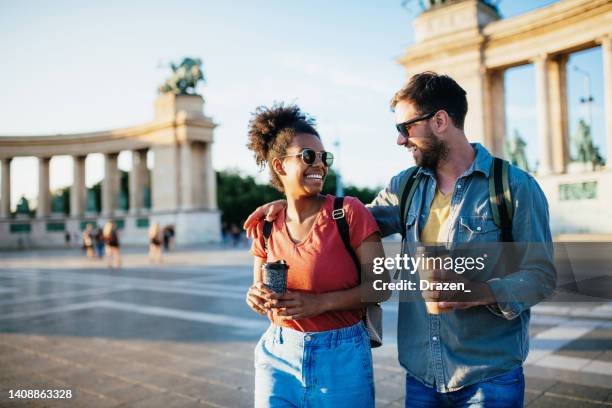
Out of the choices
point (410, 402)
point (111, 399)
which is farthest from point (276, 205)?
point (111, 399)

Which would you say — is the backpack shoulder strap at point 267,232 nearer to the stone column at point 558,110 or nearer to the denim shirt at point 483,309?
the denim shirt at point 483,309

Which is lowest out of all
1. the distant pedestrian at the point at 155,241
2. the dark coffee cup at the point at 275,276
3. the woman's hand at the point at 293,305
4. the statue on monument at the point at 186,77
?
the distant pedestrian at the point at 155,241

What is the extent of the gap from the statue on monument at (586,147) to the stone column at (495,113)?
4.18 m

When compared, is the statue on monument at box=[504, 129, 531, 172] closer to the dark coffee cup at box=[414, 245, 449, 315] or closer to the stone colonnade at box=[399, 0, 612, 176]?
the stone colonnade at box=[399, 0, 612, 176]

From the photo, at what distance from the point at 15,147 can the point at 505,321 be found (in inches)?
2133

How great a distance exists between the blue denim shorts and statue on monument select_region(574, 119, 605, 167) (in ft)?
72.5

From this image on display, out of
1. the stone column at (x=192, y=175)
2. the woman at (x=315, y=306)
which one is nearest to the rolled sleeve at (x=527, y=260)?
the woman at (x=315, y=306)

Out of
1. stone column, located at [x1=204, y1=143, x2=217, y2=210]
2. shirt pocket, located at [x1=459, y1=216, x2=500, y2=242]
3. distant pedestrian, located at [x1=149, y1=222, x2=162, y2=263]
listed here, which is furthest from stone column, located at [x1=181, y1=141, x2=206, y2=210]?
shirt pocket, located at [x1=459, y1=216, x2=500, y2=242]

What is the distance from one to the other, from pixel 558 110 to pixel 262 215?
24.6 metres

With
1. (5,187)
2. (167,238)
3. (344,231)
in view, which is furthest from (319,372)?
(5,187)

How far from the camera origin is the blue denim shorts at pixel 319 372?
228 cm

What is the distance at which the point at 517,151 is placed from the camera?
23.1 metres

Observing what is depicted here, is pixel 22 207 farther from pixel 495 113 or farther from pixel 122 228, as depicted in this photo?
pixel 495 113

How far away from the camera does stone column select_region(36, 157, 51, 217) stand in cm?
4881
